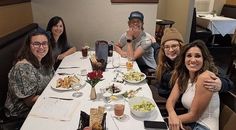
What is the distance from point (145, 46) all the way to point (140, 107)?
1.35 meters

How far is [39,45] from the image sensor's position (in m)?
1.78

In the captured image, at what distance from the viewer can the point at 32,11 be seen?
11.0ft

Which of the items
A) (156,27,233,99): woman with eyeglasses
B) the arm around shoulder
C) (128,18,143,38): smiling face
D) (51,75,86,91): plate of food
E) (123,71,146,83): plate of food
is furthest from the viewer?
(128,18,143,38): smiling face

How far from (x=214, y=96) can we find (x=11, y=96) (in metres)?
1.51

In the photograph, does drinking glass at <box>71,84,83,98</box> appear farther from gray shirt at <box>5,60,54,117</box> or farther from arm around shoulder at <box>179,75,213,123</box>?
arm around shoulder at <box>179,75,213,123</box>

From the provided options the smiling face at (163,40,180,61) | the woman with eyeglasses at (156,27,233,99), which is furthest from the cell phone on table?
the smiling face at (163,40,180,61)

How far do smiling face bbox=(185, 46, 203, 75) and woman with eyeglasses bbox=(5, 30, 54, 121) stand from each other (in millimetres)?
1167

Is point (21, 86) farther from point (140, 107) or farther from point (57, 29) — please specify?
point (57, 29)

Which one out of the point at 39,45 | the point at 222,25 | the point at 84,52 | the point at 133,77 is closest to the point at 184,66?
the point at 133,77

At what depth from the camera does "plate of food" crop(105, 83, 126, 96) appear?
1.61 m

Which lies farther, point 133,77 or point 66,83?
point 133,77

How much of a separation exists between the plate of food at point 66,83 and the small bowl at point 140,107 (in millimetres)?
506

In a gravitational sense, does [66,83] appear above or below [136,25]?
below

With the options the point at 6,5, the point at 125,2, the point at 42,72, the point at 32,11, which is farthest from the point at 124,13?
the point at 42,72
